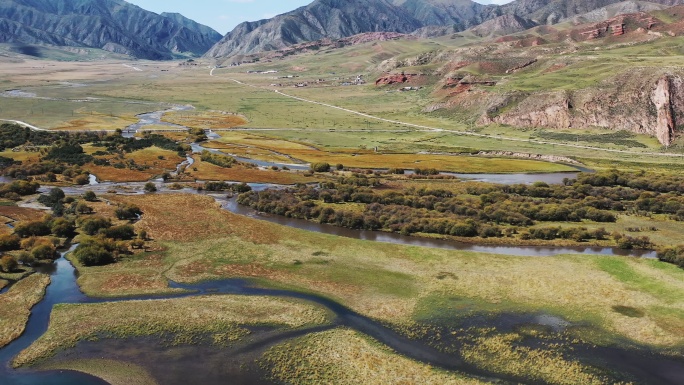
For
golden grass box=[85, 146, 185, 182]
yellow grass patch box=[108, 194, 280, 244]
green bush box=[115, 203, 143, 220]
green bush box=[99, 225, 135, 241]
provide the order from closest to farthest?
1. green bush box=[99, 225, 135, 241]
2. yellow grass patch box=[108, 194, 280, 244]
3. green bush box=[115, 203, 143, 220]
4. golden grass box=[85, 146, 185, 182]

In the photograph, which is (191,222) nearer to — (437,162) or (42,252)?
(42,252)

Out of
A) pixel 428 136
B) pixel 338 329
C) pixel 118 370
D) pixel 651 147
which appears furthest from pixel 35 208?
pixel 651 147

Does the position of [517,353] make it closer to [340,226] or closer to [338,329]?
[338,329]

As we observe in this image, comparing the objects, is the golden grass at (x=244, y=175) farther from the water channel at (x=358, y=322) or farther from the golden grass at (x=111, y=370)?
Answer: the golden grass at (x=111, y=370)

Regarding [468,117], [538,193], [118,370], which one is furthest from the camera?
[468,117]

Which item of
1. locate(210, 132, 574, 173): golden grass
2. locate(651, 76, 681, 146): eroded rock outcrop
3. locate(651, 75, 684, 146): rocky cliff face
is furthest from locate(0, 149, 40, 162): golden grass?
locate(651, 75, 684, 146): rocky cliff face

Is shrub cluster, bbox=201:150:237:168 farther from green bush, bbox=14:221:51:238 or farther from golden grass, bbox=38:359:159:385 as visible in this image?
golden grass, bbox=38:359:159:385

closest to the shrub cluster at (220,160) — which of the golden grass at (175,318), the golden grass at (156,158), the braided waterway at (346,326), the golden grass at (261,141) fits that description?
the golden grass at (156,158)
